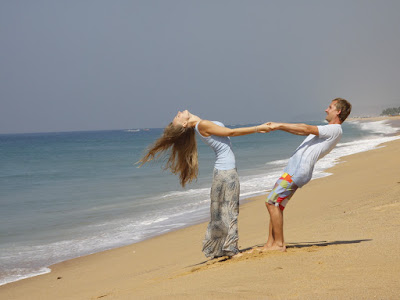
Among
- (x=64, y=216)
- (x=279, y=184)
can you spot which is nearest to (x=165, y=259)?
(x=279, y=184)

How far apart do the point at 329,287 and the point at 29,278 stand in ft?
18.0

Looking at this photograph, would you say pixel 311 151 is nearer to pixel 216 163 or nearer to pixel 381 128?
pixel 216 163

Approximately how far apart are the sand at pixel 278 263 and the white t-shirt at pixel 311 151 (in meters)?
0.86

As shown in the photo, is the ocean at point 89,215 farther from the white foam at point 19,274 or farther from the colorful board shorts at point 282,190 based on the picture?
the colorful board shorts at point 282,190

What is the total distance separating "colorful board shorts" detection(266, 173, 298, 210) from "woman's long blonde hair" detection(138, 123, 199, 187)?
1.00 m

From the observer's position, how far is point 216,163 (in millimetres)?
5742

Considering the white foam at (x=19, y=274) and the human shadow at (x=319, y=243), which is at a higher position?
the human shadow at (x=319, y=243)

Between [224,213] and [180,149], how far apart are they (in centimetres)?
95

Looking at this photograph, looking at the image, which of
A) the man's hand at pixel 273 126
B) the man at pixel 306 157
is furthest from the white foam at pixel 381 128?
the man's hand at pixel 273 126

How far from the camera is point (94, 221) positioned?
40.5ft

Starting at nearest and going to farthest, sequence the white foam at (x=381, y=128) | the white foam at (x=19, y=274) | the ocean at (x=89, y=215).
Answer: the white foam at (x=19, y=274)
the ocean at (x=89, y=215)
the white foam at (x=381, y=128)

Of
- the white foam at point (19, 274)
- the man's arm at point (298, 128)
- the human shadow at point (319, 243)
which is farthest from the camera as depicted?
the white foam at point (19, 274)

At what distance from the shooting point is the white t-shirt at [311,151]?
546cm

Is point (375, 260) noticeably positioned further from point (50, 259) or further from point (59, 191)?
point (59, 191)
